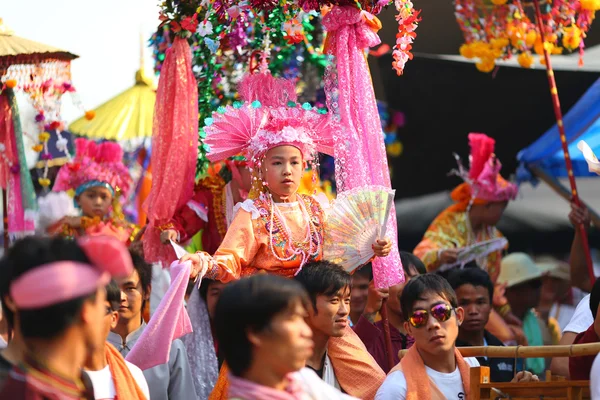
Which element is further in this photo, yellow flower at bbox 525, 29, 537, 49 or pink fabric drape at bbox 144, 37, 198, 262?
yellow flower at bbox 525, 29, 537, 49

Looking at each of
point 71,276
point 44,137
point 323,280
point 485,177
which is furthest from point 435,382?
point 44,137

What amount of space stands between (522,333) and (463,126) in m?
2.13

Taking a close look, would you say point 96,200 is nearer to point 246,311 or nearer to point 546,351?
point 546,351

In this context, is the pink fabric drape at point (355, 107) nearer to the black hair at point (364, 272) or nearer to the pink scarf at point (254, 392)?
the black hair at point (364, 272)

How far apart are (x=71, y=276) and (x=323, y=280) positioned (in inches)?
77.2

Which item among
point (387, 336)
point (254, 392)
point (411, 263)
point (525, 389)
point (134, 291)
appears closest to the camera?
point (254, 392)

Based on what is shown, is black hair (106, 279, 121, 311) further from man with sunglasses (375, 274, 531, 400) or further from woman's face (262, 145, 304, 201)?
woman's face (262, 145, 304, 201)

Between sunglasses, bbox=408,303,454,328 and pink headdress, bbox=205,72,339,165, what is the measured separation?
1.15 metres

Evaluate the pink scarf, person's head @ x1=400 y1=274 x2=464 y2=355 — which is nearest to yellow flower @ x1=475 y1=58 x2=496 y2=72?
person's head @ x1=400 y1=274 x2=464 y2=355

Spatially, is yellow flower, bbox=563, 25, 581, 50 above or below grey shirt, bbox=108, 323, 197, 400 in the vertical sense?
above

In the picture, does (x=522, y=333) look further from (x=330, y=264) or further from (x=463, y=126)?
(x=330, y=264)

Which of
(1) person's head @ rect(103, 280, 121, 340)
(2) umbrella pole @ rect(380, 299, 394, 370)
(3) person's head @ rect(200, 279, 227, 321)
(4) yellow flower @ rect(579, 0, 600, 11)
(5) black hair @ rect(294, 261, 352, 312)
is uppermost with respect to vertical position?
(4) yellow flower @ rect(579, 0, 600, 11)

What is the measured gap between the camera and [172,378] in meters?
4.67

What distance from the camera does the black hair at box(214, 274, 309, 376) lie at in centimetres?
308
